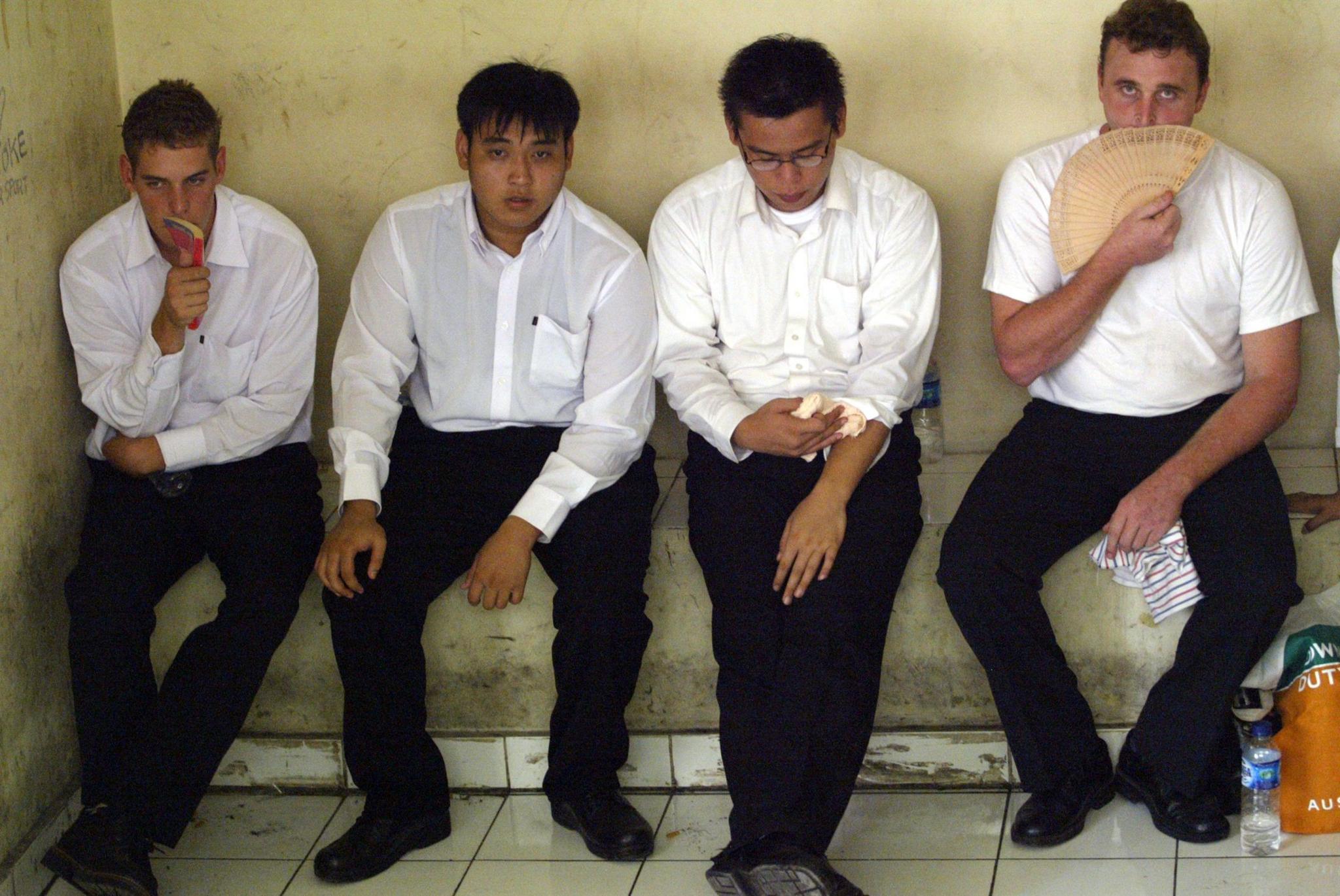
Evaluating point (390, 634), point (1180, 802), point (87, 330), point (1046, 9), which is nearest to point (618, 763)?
point (390, 634)

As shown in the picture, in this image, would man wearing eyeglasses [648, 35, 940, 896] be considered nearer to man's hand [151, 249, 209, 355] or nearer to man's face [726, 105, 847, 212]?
man's face [726, 105, 847, 212]

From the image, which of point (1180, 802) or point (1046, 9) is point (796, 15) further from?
point (1180, 802)

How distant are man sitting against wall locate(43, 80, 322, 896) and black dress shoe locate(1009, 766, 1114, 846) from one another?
4.50 ft

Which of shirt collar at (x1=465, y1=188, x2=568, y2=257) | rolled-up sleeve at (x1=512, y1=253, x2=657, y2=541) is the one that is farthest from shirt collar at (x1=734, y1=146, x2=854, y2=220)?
shirt collar at (x1=465, y1=188, x2=568, y2=257)

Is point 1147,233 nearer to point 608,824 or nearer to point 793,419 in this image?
point 793,419

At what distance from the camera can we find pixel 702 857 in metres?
2.55

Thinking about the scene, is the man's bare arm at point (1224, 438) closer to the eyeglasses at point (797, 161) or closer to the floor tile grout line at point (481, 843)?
the eyeglasses at point (797, 161)

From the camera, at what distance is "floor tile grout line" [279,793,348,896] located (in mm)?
2543

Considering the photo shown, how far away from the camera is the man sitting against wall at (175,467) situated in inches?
98.2

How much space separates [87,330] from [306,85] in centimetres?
82

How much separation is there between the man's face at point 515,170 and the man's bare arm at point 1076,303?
34.7 inches

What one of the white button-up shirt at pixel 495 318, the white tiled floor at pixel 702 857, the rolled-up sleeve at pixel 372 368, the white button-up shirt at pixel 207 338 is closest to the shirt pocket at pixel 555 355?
the white button-up shirt at pixel 495 318

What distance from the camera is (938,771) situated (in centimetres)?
277

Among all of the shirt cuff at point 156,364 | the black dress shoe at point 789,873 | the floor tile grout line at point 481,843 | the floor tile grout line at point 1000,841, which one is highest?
the shirt cuff at point 156,364
